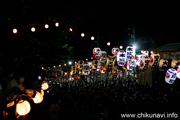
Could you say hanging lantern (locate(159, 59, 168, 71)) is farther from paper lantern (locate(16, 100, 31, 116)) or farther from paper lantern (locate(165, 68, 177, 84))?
paper lantern (locate(16, 100, 31, 116))

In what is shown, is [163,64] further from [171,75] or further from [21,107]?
[21,107]

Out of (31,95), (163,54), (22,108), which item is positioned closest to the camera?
(22,108)

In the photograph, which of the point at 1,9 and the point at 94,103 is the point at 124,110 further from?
the point at 1,9

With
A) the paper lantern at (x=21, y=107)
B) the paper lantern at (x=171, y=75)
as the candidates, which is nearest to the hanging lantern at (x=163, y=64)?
the paper lantern at (x=171, y=75)

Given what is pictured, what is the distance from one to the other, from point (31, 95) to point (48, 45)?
9.51 m

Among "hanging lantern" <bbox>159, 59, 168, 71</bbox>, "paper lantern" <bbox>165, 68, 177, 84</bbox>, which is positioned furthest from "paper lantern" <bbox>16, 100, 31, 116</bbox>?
"paper lantern" <bbox>165, 68, 177, 84</bbox>

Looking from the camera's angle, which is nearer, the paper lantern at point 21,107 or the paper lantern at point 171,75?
the paper lantern at point 21,107

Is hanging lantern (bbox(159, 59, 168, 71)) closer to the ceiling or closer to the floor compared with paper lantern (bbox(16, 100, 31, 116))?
closer to the ceiling

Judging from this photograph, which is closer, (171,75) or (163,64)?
(171,75)

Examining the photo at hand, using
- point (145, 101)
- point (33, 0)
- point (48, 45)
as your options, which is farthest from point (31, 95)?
point (48, 45)

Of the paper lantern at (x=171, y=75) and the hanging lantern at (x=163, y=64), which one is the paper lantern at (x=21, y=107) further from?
the paper lantern at (x=171, y=75)

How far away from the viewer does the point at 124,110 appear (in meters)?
7.98

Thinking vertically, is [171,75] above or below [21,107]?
above

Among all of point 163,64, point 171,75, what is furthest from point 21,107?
point 171,75
